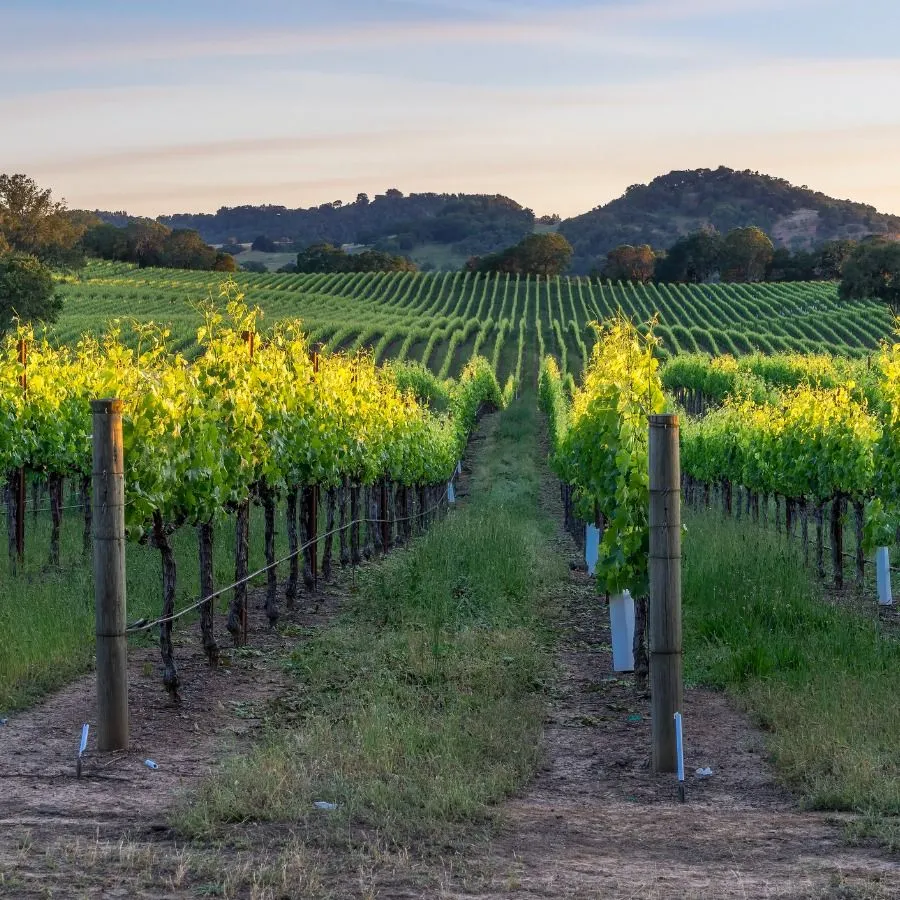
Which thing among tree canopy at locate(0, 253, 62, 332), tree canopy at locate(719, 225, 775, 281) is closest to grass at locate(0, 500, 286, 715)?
tree canopy at locate(0, 253, 62, 332)

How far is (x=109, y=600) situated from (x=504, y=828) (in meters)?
3.15

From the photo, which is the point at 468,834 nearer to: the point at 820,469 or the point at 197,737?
the point at 197,737

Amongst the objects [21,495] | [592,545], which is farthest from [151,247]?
[592,545]

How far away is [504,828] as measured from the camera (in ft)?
20.6

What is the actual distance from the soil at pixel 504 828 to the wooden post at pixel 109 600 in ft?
0.74

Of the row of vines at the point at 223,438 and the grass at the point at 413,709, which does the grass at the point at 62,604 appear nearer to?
the row of vines at the point at 223,438

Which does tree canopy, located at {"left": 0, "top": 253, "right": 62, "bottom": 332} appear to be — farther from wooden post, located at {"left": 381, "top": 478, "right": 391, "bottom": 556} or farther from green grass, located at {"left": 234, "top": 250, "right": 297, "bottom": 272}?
green grass, located at {"left": 234, "top": 250, "right": 297, "bottom": 272}

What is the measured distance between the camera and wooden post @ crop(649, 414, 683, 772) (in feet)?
25.1

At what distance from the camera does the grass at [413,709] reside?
20.9 ft

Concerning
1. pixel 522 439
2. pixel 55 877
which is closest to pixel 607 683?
pixel 55 877

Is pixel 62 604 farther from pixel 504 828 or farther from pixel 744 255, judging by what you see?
pixel 744 255

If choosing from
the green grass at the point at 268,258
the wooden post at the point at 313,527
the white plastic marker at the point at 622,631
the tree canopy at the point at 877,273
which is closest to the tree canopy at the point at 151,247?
the green grass at the point at 268,258

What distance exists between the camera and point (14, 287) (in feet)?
179

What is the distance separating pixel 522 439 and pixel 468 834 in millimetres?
42952
